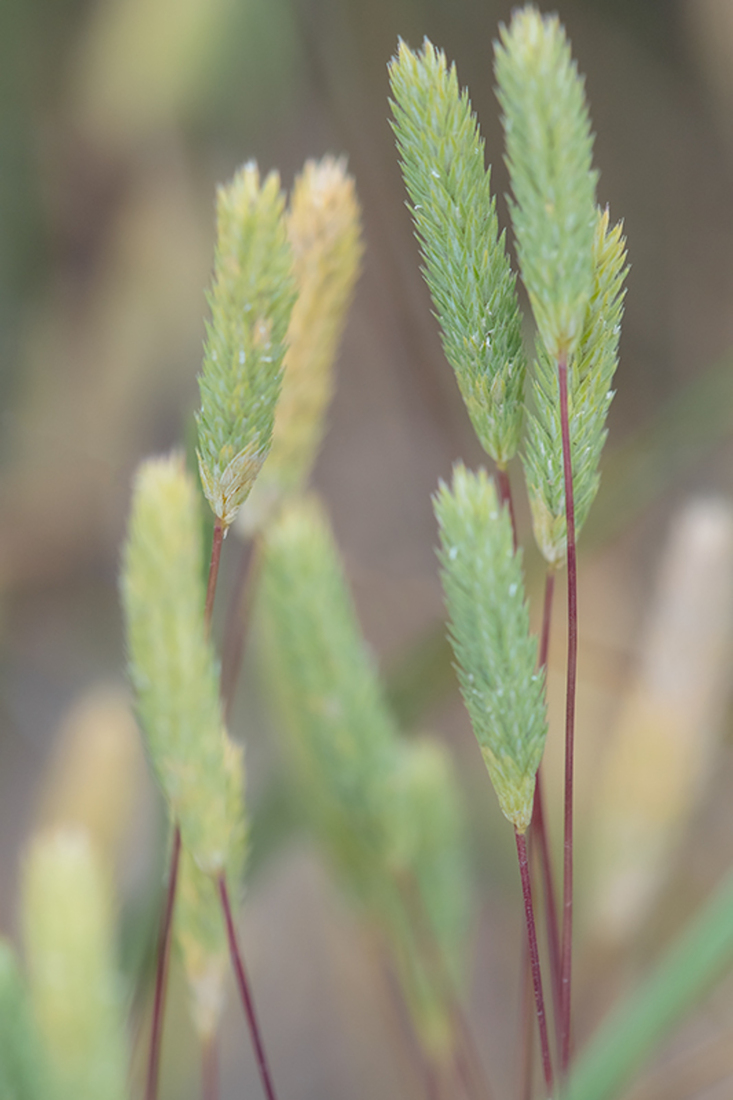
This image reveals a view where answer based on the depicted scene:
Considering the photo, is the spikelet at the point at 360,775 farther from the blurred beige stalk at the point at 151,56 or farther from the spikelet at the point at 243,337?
the blurred beige stalk at the point at 151,56

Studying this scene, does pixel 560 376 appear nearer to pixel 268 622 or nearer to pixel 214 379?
pixel 214 379

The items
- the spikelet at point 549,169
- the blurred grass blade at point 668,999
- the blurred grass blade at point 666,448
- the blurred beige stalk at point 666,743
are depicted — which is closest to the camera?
the spikelet at point 549,169

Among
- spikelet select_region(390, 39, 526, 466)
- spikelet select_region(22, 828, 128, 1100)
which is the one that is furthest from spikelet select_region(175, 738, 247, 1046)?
spikelet select_region(390, 39, 526, 466)

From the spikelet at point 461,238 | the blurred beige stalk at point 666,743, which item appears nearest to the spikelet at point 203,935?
the spikelet at point 461,238

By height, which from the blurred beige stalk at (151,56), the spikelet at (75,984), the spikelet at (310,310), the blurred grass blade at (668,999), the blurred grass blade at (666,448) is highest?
Answer: the blurred beige stalk at (151,56)

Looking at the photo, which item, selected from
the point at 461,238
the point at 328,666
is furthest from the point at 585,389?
the point at 328,666
